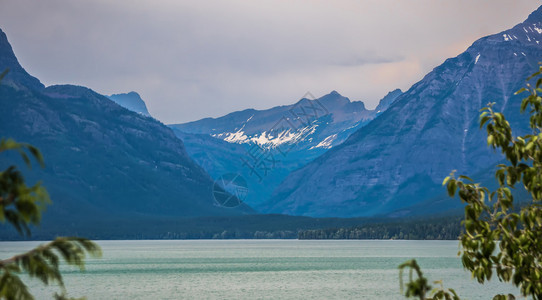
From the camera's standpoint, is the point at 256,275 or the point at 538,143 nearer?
the point at 538,143

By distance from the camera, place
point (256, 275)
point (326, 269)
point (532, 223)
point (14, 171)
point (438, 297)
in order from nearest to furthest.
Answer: point (14, 171), point (532, 223), point (438, 297), point (256, 275), point (326, 269)

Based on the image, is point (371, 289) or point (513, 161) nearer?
point (513, 161)

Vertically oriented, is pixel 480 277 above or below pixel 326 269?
above

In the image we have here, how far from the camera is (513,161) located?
924 inches

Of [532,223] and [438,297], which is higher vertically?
[532,223]

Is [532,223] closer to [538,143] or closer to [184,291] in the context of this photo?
[538,143]

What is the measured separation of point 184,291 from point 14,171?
394 feet

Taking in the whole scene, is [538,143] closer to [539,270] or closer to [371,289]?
[539,270]

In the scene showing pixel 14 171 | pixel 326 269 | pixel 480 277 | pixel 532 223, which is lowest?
pixel 326 269

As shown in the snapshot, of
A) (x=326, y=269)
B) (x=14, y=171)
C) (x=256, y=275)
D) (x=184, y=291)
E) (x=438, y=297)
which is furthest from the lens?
(x=326, y=269)

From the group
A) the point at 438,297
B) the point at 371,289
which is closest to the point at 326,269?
the point at 371,289

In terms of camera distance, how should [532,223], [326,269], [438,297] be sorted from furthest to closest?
1. [326,269]
2. [438,297]
3. [532,223]

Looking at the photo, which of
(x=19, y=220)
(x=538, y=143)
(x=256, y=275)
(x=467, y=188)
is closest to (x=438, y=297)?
(x=467, y=188)

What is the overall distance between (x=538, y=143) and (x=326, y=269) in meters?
174
